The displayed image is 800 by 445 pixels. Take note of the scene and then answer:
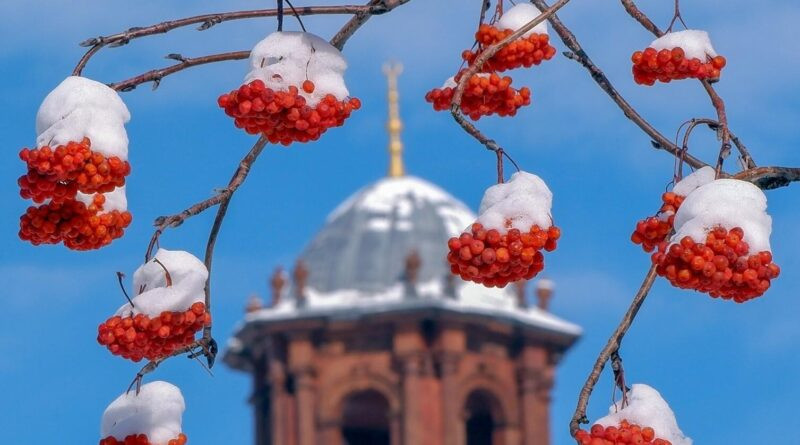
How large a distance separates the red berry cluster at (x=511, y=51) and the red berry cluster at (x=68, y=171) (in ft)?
3.09

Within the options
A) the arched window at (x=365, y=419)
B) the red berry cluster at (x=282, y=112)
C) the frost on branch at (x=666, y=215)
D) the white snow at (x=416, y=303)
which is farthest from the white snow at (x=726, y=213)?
the arched window at (x=365, y=419)

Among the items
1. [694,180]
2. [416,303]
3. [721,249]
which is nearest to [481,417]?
[416,303]

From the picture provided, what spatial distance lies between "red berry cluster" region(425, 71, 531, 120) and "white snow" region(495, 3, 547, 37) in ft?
A: 0.42

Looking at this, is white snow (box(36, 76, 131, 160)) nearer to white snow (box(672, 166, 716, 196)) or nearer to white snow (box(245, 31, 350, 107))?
white snow (box(245, 31, 350, 107))

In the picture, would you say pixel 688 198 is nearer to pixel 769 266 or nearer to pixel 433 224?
pixel 769 266

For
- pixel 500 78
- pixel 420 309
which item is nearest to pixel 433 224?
pixel 420 309

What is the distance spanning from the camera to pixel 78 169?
541cm

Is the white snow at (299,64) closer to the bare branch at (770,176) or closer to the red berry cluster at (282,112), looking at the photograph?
the red berry cluster at (282,112)

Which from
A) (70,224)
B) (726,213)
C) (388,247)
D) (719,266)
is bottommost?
(719,266)

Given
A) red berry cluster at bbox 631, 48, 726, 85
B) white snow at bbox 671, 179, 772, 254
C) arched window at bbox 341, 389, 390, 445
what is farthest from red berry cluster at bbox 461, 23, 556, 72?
arched window at bbox 341, 389, 390, 445

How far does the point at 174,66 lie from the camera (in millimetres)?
5703

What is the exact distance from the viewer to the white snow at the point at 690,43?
5838 mm

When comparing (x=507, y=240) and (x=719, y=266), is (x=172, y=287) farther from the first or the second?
(x=719, y=266)

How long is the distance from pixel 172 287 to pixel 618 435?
1.14 meters
